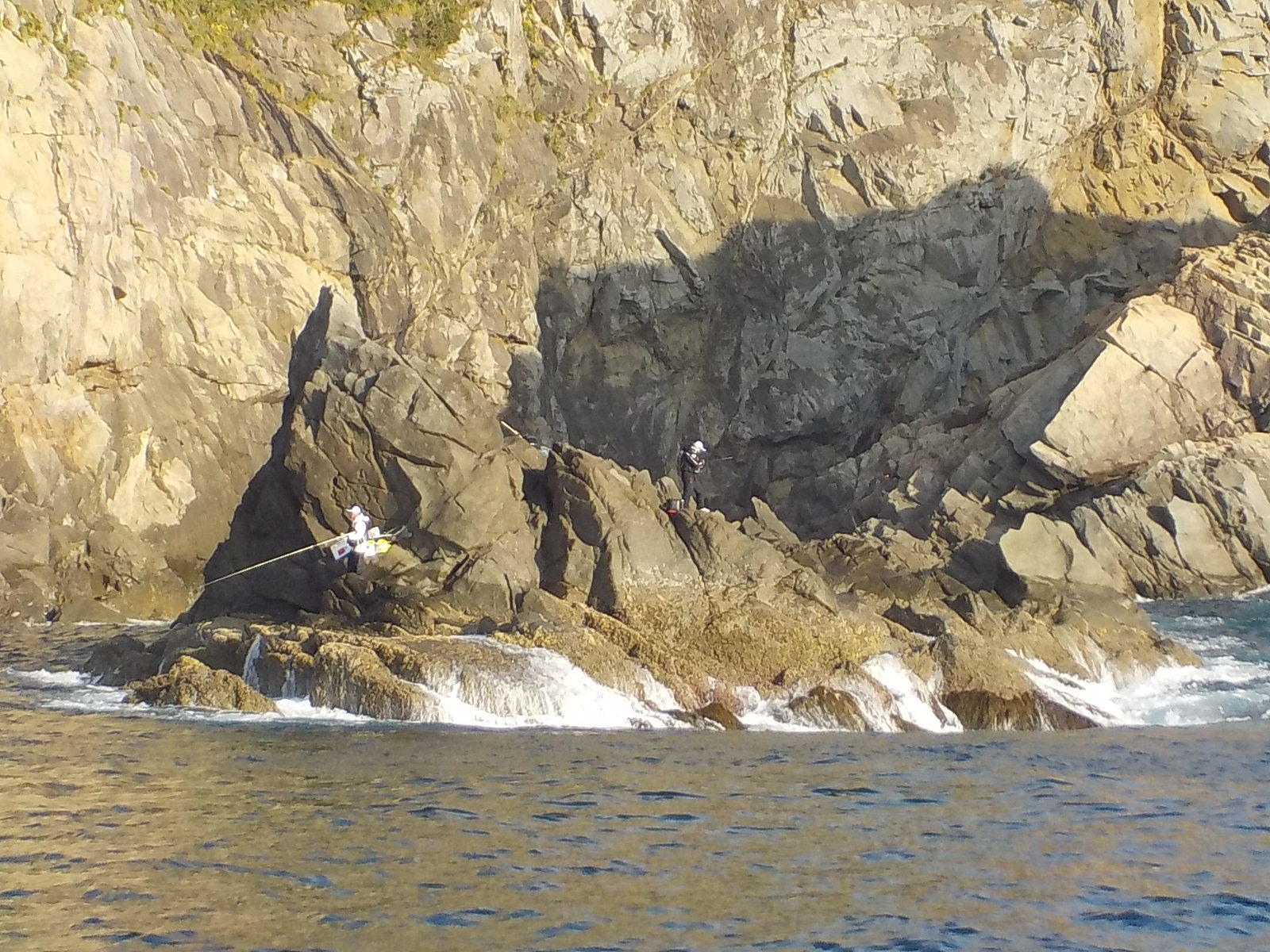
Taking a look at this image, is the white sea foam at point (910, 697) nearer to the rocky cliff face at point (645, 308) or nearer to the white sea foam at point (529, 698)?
the rocky cliff face at point (645, 308)

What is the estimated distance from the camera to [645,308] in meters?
51.4

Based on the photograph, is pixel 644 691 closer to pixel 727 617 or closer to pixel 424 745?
pixel 727 617

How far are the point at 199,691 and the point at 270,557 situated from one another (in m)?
9.72

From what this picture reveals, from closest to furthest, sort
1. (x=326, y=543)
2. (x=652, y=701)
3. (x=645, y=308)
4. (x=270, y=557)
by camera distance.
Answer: (x=652, y=701) < (x=326, y=543) < (x=270, y=557) < (x=645, y=308)

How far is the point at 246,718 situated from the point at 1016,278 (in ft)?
138

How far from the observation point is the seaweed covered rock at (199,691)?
20.3 meters

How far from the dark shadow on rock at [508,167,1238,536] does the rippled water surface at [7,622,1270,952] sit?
109 feet

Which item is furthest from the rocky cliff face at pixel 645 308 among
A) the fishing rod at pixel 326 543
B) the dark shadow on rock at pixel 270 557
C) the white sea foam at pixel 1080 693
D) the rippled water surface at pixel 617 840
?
the rippled water surface at pixel 617 840

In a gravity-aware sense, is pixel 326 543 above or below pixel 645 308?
below

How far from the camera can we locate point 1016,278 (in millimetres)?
55531

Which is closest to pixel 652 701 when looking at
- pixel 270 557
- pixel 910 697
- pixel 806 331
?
pixel 910 697

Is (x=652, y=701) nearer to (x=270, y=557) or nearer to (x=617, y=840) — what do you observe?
(x=617, y=840)

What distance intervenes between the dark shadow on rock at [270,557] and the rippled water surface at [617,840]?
8370 millimetres

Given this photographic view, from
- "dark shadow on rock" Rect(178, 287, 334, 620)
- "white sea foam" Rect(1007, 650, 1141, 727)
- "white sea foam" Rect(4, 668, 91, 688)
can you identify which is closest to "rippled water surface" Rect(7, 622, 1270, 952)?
"white sea foam" Rect(1007, 650, 1141, 727)
